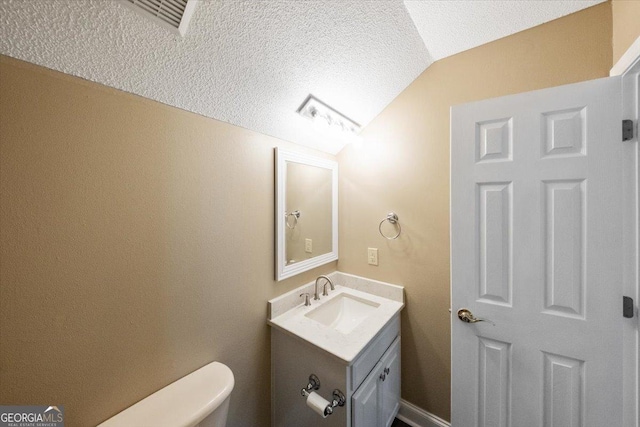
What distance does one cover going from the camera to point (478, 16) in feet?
3.88

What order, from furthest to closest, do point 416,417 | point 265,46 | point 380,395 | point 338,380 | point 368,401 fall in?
point 416,417 < point 380,395 < point 368,401 < point 338,380 < point 265,46

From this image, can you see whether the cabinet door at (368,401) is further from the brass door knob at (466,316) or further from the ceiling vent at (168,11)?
the ceiling vent at (168,11)

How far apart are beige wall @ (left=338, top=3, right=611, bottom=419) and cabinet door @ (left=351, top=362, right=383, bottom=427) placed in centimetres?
45

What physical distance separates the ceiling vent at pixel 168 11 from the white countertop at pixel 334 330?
53.1 inches

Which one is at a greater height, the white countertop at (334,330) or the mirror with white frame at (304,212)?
the mirror with white frame at (304,212)

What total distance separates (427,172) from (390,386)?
1.41 m

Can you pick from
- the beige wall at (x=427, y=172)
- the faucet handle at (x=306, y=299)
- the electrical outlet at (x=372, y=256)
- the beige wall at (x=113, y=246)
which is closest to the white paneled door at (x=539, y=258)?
the beige wall at (x=427, y=172)

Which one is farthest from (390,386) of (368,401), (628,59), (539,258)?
(628,59)

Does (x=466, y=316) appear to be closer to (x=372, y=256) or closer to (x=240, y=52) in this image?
(x=372, y=256)

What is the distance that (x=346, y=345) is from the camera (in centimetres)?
113

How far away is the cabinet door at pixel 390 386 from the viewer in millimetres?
1370

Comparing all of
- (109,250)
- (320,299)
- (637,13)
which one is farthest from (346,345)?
(637,13)

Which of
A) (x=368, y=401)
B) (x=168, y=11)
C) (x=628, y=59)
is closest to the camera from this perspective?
(x=168, y=11)

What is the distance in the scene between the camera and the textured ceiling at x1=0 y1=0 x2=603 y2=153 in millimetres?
681
